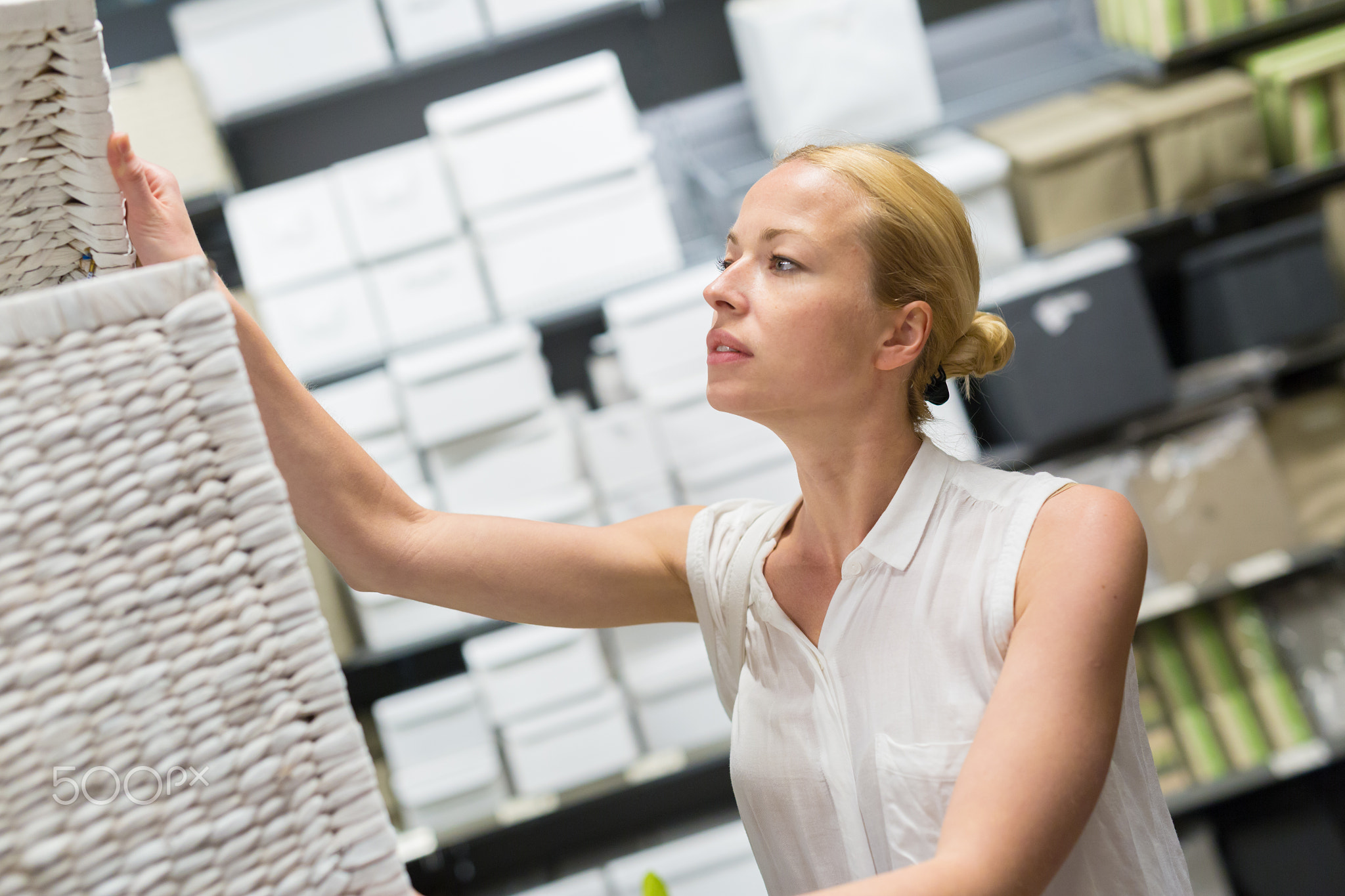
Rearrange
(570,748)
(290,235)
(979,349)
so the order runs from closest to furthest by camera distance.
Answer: (979,349)
(290,235)
(570,748)

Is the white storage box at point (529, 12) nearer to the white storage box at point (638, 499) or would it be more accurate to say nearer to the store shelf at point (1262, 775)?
the white storage box at point (638, 499)

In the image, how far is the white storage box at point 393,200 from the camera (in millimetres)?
2393

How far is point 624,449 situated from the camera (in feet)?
8.05

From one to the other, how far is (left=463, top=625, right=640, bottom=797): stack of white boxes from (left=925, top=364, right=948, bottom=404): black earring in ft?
4.34

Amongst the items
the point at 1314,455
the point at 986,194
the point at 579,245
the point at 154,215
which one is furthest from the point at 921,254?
the point at 1314,455

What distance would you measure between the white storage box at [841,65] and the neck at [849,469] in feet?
4.79

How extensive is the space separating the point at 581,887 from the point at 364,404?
1154 mm

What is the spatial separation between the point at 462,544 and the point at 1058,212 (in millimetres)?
1920

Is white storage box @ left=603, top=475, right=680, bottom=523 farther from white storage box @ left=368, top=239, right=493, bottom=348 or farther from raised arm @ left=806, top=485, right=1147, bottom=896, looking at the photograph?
raised arm @ left=806, top=485, right=1147, bottom=896

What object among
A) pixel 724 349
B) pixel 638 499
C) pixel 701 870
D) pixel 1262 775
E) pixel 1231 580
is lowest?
pixel 1262 775

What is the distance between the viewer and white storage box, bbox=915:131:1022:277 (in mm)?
2537

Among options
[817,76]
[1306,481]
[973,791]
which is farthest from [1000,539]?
[1306,481]

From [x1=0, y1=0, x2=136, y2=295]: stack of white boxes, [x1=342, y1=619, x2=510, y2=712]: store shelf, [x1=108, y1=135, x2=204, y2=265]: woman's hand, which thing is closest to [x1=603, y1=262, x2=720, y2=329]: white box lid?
[x1=342, y1=619, x2=510, y2=712]: store shelf

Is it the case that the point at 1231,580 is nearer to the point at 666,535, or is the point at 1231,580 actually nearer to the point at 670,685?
the point at 670,685
